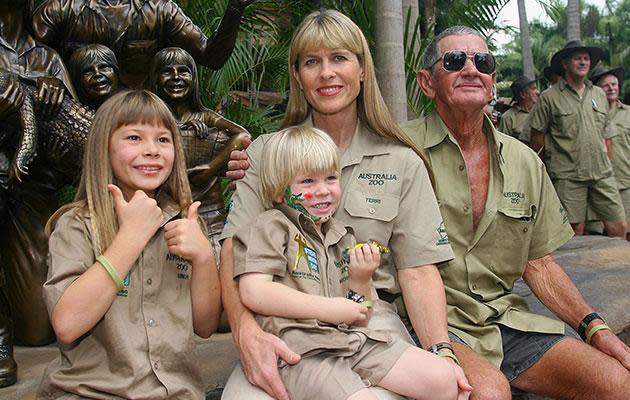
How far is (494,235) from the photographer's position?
9.87ft

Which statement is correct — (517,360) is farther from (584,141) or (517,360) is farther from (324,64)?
(584,141)

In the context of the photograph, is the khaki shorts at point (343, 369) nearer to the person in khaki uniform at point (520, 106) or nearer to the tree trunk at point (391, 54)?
the tree trunk at point (391, 54)

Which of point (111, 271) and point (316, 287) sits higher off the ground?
point (111, 271)

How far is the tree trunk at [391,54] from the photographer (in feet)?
16.4

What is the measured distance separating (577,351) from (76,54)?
265 centimetres

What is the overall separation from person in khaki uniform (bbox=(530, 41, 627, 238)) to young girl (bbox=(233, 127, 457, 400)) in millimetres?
5407

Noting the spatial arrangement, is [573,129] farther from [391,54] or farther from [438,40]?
[438,40]

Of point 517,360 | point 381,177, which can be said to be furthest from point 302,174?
point 517,360

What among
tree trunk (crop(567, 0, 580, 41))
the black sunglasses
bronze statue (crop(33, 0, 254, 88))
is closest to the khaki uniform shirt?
the black sunglasses

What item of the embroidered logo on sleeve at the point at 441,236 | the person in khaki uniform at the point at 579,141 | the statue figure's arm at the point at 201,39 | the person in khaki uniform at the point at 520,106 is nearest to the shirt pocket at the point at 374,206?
the embroidered logo on sleeve at the point at 441,236

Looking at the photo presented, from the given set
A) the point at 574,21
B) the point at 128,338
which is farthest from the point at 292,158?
the point at 574,21

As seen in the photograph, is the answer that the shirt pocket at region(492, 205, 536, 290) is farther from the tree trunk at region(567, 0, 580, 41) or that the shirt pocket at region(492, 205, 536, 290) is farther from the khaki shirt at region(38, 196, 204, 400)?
the tree trunk at region(567, 0, 580, 41)

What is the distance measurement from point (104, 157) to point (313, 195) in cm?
69

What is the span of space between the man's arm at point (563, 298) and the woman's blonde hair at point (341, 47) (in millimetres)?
694
